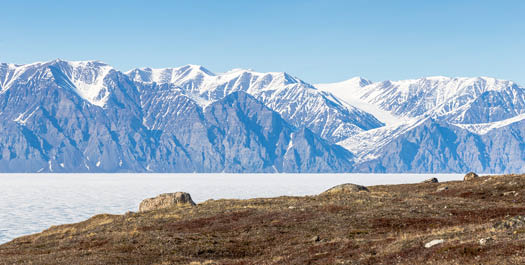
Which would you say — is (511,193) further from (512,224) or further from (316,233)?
(512,224)

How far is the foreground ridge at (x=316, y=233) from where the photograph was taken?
102ft

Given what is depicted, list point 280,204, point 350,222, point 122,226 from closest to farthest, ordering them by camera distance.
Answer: point 350,222
point 122,226
point 280,204

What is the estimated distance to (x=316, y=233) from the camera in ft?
153

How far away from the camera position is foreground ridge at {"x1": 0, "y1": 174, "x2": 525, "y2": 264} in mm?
31016

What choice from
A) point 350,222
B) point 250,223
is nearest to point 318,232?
point 350,222

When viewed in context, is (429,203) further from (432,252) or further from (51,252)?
(51,252)

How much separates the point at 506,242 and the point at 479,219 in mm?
19465

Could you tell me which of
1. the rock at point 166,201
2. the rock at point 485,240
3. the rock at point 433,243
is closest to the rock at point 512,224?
the rock at point 433,243

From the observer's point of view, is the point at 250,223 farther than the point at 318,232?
Yes

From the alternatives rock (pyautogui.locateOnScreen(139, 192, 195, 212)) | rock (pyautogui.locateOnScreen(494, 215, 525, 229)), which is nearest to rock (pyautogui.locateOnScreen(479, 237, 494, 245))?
rock (pyautogui.locateOnScreen(494, 215, 525, 229))

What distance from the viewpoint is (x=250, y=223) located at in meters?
52.5

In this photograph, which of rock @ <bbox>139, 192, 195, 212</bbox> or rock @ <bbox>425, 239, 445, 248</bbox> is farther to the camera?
rock @ <bbox>139, 192, 195, 212</bbox>

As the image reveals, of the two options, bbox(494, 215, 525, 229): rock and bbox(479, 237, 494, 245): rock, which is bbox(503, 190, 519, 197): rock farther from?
bbox(479, 237, 494, 245): rock

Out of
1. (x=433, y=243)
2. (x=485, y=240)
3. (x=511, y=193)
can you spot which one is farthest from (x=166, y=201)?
(x=485, y=240)
